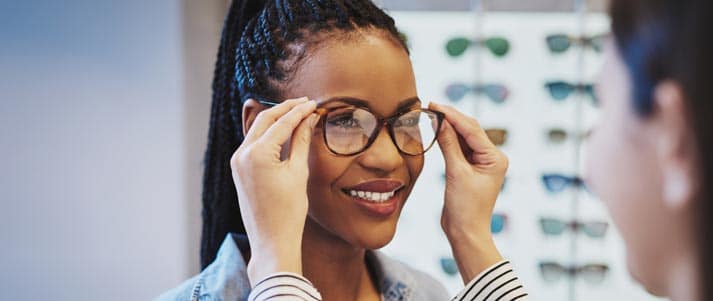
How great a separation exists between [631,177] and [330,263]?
72cm

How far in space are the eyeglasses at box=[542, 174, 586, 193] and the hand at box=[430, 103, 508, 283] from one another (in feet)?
7.69

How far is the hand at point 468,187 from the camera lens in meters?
1.25

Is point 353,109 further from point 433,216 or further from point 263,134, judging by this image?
point 433,216

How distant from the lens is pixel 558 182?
A: 352cm

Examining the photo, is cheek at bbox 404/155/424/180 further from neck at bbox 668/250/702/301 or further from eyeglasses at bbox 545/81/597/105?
eyeglasses at bbox 545/81/597/105

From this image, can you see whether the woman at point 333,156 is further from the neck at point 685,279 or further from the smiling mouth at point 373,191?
the neck at point 685,279

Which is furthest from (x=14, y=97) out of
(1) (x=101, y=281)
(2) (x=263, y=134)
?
(2) (x=263, y=134)

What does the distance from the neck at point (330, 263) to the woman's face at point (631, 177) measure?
2.09 feet

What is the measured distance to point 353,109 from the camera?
3.76ft

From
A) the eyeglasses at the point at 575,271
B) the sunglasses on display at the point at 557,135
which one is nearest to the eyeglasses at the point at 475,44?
the sunglasses on display at the point at 557,135

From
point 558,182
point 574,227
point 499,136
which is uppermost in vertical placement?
point 499,136

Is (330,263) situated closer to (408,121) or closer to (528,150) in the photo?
(408,121)

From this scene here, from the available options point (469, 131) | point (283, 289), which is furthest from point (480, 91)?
point (283, 289)

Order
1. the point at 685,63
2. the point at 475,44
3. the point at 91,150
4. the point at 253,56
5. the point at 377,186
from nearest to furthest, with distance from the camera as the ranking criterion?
the point at 685,63 < the point at 377,186 < the point at 253,56 < the point at 91,150 < the point at 475,44
